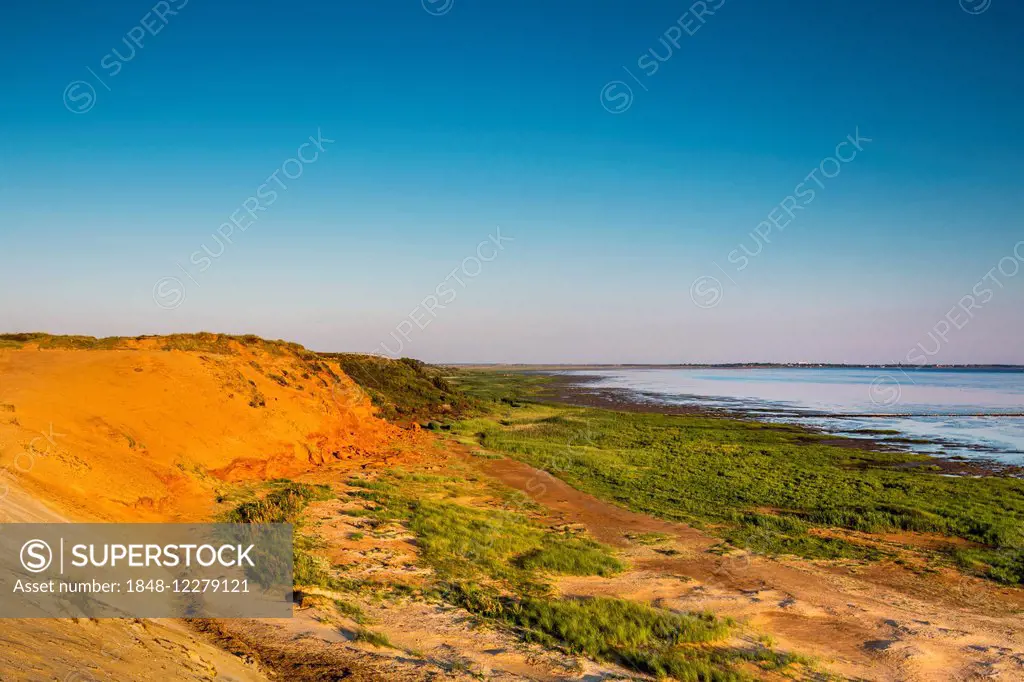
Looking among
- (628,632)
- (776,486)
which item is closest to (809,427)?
(776,486)

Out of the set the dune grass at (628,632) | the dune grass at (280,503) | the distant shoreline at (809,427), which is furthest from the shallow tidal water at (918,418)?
the dune grass at (280,503)

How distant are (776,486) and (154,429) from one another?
23.8 meters

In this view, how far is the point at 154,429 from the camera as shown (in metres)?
16.7

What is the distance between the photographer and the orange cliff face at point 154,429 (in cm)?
1200

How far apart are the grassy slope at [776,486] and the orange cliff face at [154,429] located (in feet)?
37.2

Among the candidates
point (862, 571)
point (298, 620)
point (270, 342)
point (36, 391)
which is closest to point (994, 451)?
point (862, 571)

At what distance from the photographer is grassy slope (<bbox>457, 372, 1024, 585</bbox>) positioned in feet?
55.8

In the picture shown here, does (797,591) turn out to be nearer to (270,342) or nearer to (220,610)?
(220,610)

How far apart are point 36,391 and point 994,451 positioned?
47.5m

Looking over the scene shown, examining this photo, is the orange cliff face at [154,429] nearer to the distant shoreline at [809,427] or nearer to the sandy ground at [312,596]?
the sandy ground at [312,596]

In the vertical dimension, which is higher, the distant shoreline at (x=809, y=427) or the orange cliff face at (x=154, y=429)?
the orange cliff face at (x=154, y=429)

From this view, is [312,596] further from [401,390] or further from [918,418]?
[918,418]

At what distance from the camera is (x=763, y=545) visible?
52.1ft

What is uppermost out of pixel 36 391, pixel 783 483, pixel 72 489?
pixel 36 391
